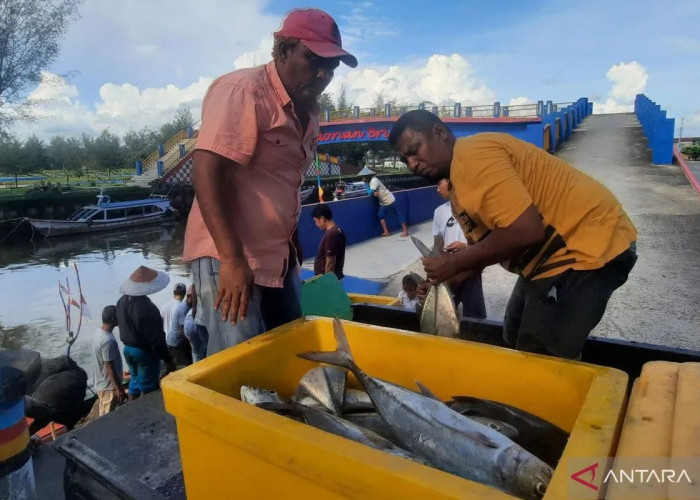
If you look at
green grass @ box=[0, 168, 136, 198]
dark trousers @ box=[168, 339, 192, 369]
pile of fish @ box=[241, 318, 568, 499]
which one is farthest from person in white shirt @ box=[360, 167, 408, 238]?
green grass @ box=[0, 168, 136, 198]

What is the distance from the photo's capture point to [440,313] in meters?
2.65

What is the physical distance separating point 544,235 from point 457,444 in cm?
119

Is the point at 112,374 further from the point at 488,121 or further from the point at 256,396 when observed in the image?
the point at 488,121

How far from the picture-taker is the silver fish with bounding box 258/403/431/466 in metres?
1.54

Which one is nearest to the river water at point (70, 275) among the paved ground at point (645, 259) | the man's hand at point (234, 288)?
the paved ground at point (645, 259)

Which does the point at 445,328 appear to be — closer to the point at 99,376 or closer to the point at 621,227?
the point at 621,227

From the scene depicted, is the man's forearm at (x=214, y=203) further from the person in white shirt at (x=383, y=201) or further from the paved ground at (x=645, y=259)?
the person in white shirt at (x=383, y=201)

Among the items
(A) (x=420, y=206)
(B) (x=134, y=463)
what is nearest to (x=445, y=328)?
(B) (x=134, y=463)

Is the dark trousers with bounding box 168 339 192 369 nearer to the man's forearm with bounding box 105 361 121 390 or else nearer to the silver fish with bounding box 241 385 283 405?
the man's forearm with bounding box 105 361 121 390

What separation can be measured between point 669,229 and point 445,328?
1188 centimetres

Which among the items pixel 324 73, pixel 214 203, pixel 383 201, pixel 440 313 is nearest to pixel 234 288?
pixel 214 203

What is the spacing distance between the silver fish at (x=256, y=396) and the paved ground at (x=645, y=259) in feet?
18.0

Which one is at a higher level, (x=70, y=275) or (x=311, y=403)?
(x=311, y=403)

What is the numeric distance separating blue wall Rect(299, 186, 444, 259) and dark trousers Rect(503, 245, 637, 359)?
30.6 ft
